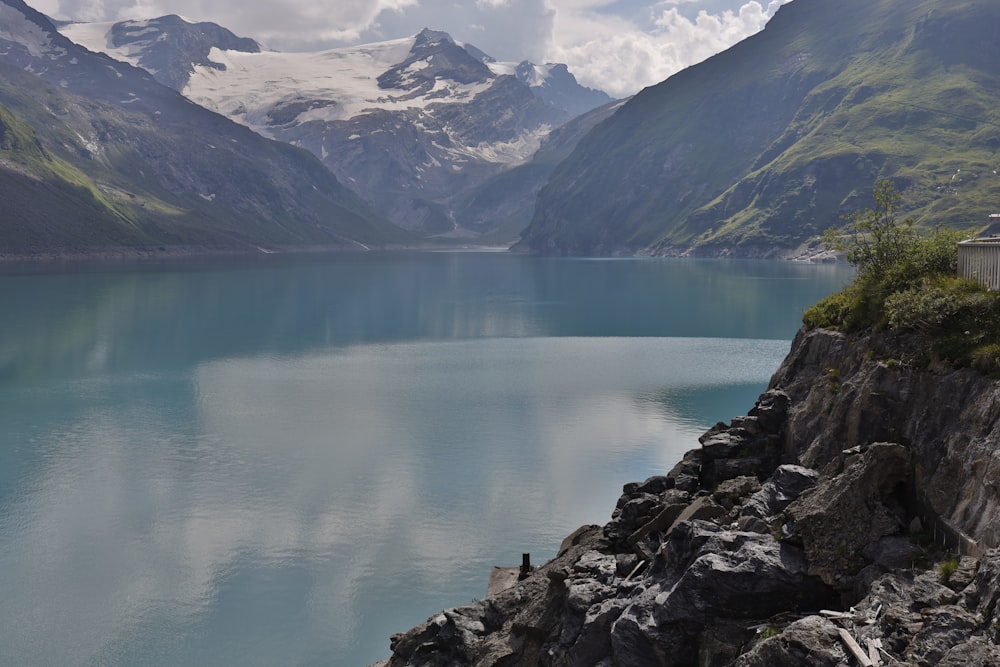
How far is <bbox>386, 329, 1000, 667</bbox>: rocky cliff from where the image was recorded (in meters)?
17.5

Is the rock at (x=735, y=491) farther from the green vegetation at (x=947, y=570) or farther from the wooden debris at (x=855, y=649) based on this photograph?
the wooden debris at (x=855, y=649)

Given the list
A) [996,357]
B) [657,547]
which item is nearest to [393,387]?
[657,547]

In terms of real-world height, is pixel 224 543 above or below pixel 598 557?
below

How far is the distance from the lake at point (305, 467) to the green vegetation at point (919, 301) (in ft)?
63.6

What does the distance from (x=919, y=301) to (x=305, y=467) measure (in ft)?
138

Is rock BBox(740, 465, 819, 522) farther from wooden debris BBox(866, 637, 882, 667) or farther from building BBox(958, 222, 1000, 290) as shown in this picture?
building BBox(958, 222, 1000, 290)

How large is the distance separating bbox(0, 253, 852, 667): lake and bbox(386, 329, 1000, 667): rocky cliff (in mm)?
11801

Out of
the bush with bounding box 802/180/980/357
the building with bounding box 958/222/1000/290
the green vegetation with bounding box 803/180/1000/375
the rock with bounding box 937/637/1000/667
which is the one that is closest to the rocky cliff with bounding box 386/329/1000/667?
the rock with bounding box 937/637/1000/667

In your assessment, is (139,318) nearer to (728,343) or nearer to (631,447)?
(728,343)

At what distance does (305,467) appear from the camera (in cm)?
5869

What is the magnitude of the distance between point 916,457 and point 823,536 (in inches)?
157

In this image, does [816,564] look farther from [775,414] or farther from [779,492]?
[775,414]

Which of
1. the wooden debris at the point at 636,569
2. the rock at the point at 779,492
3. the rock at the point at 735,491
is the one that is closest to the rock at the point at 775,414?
the rock at the point at 735,491

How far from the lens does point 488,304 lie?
174m
